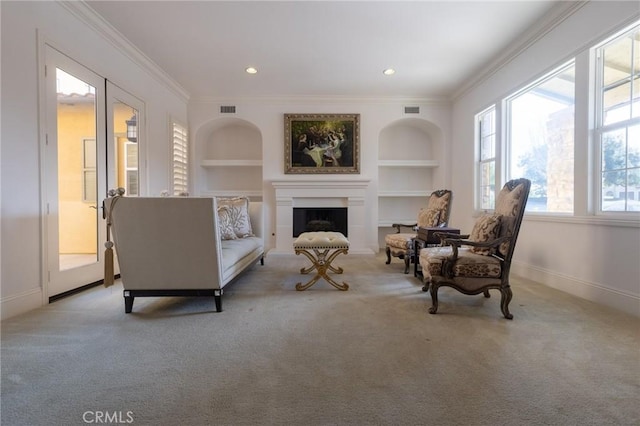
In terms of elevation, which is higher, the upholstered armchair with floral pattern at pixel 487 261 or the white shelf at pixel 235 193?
the white shelf at pixel 235 193

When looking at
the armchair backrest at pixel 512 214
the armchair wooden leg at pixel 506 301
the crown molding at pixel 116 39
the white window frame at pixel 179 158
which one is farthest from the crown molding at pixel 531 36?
the white window frame at pixel 179 158

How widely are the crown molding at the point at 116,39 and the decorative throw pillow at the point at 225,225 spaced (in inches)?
93.7

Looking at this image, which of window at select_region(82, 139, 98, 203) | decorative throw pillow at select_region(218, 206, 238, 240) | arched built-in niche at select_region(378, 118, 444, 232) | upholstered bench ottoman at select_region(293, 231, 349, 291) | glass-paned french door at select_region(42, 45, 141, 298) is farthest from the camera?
arched built-in niche at select_region(378, 118, 444, 232)

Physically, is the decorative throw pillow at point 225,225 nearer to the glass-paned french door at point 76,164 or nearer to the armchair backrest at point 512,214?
the glass-paned french door at point 76,164

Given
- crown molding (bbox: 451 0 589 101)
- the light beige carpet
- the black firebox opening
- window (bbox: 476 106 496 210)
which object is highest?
crown molding (bbox: 451 0 589 101)

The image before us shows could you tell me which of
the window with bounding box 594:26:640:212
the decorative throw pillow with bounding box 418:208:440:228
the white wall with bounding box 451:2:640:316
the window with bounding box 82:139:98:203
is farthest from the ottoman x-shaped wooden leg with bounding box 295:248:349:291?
the window with bounding box 594:26:640:212

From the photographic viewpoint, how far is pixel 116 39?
3.59 metres

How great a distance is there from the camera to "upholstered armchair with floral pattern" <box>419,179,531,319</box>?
2.44m

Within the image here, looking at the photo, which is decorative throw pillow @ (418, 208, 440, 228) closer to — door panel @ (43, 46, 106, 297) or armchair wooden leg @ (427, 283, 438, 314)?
armchair wooden leg @ (427, 283, 438, 314)

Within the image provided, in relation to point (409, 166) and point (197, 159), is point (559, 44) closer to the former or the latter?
point (409, 166)

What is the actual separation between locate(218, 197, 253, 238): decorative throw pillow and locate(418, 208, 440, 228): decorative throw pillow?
97.2 inches

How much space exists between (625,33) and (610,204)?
1.49m

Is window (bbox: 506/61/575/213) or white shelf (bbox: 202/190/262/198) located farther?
white shelf (bbox: 202/190/262/198)

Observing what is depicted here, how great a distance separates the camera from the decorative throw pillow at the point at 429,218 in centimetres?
408
